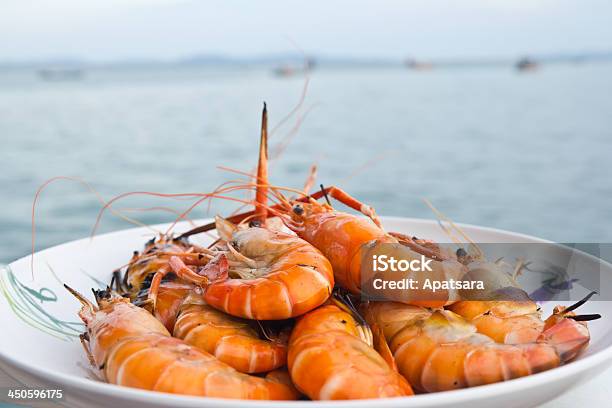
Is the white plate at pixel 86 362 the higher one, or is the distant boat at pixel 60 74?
the white plate at pixel 86 362

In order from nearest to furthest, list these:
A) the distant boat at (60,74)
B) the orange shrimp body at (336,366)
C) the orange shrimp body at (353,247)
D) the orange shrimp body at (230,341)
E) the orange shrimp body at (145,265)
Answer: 1. the orange shrimp body at (336,366)
2. the orange shrimp body at (230,341)
3. the orange shrimp body at (353,247)
4. the orange shrimp body at (145,265)
5. the distant boat at (60,74)

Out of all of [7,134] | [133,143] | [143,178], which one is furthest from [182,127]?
[143,178]

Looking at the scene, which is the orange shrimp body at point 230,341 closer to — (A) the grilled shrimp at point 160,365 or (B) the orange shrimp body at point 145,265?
(A) the grilled shrimp at point 160,365

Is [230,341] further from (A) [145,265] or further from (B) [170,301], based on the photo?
(A) [145,265]

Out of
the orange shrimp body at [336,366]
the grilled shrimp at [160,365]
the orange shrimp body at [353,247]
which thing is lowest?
the grilled shrimp at [160,365]

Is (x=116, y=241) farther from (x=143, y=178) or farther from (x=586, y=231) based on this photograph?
(x=143, y=178)

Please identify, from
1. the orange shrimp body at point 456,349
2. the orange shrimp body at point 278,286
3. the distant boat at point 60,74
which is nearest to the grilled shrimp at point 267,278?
the orange shrimp body at point 278,286

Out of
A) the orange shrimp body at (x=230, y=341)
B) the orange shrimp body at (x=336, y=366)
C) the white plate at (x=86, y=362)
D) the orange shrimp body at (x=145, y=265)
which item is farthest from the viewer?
the orange shrimp body at (x=145, y=265)

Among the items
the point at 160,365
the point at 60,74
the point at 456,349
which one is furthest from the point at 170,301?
the point at 60,74
